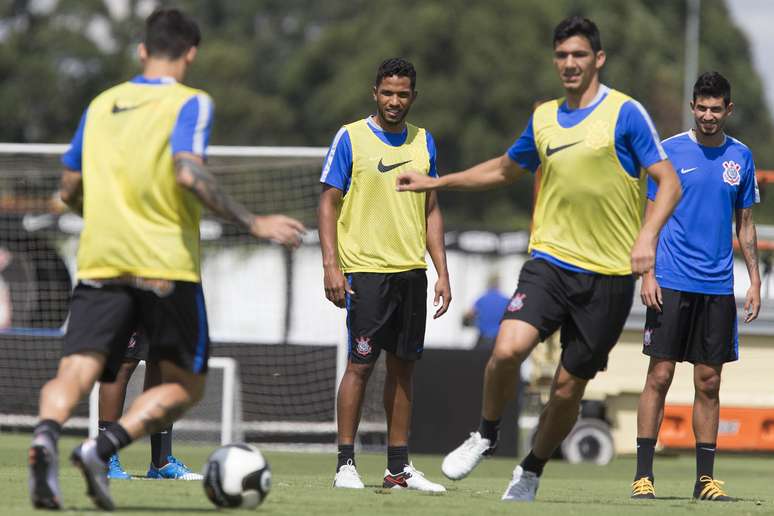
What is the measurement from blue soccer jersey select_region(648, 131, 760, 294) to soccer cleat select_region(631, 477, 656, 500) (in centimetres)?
113

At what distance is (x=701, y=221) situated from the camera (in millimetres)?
9398

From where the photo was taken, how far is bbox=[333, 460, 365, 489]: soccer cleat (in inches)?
352

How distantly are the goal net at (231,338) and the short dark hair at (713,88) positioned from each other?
6.43 metres

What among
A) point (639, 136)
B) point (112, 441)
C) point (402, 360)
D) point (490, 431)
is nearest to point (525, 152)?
point (639, 136)

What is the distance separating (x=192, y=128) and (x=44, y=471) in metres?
1.51

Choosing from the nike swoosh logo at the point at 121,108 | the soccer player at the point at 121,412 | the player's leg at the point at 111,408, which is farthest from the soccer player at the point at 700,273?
the nike swoosh logo at the point at 121,108

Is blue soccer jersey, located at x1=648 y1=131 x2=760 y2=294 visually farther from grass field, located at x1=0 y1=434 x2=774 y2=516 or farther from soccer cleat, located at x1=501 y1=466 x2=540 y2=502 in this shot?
soccer cleat, located at x1=501 y1=466 x2=540 y2=502

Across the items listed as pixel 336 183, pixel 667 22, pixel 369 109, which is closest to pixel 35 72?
pixel 369 109

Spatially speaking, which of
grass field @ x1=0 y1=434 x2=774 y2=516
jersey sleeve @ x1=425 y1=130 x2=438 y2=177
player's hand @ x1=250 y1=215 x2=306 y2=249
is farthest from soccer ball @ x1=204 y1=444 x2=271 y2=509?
jersey sleeve @ x1=425 y1=130 x2=438 y2=177

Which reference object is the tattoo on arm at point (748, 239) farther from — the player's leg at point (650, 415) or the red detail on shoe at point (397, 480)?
the red detail on shoe at point (397, 480)

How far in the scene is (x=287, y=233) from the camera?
6.50 metres

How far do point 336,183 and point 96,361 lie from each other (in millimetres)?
2741

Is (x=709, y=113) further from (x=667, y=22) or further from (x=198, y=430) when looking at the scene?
(x=667, y=22)

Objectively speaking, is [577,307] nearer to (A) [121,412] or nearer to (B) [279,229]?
(B) [279,229]
